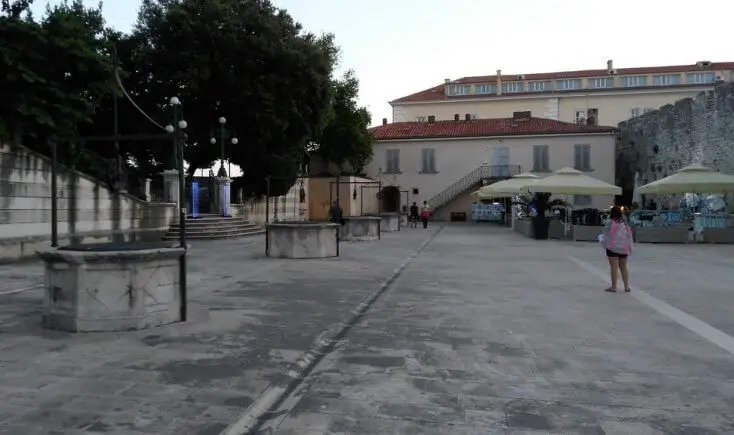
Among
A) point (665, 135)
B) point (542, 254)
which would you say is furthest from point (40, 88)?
point (665, 135)

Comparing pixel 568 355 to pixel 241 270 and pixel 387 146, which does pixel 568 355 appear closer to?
pixel 241 270

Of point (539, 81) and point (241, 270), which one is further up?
point (539, 81)

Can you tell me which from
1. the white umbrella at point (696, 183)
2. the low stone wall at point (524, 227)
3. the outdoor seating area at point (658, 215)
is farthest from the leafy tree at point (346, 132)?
the white umbrella at point (696, 183)

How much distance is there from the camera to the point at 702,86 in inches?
2373

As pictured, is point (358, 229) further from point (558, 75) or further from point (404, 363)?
point (558, 75)

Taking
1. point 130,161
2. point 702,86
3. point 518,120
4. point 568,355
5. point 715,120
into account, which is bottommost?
point 568,355

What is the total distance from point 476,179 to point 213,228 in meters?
25.6

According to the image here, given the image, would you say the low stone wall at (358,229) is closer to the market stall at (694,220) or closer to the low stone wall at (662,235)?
the low stone wall at (662,235)

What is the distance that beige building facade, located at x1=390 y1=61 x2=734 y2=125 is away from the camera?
60344mm

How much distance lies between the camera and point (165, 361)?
5359mm

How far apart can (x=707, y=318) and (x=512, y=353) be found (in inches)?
138

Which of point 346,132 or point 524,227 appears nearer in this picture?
point 524,227

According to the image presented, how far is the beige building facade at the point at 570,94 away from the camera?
198ft

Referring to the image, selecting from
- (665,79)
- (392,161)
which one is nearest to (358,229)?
(392,161)
